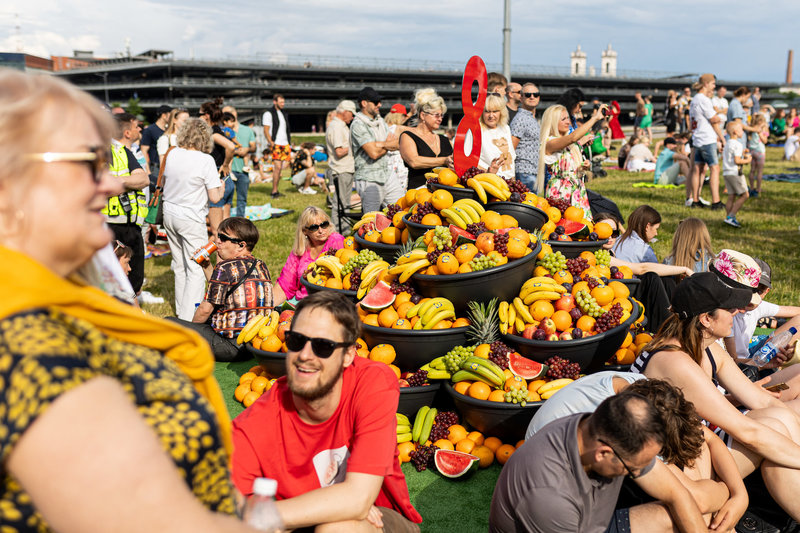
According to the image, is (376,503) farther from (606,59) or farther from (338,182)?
(606,59)

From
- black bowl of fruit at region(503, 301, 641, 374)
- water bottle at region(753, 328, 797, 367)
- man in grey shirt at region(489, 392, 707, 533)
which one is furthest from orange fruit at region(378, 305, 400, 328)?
water bottle at region(753, 328, 797, 367)

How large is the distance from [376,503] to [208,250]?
3807 mm

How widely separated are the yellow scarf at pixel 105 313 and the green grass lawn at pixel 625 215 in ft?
8.62

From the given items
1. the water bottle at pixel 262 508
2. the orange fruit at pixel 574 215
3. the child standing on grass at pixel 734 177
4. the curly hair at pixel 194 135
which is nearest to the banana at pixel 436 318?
the orange fruit at pixel 574 215

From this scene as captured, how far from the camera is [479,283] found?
13.6 feet

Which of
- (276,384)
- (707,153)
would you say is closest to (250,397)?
(276,384)

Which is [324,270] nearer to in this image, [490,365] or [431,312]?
[431,312]

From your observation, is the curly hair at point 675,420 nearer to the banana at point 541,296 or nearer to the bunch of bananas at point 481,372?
the bunch of bananas at point 481,372

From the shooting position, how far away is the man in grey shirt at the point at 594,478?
247 cm

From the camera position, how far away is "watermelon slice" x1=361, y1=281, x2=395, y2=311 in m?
4.31

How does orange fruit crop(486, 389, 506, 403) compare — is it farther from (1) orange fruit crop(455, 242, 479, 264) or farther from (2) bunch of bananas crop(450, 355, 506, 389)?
(1) orange fruit crop(455, 242, 479, 264)

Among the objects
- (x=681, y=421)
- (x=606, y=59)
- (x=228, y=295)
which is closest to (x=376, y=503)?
(x=681, y=421)

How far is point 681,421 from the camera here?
9.73 ft

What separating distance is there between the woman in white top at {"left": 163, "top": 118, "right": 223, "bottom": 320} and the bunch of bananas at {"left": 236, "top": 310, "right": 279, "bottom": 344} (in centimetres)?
133
